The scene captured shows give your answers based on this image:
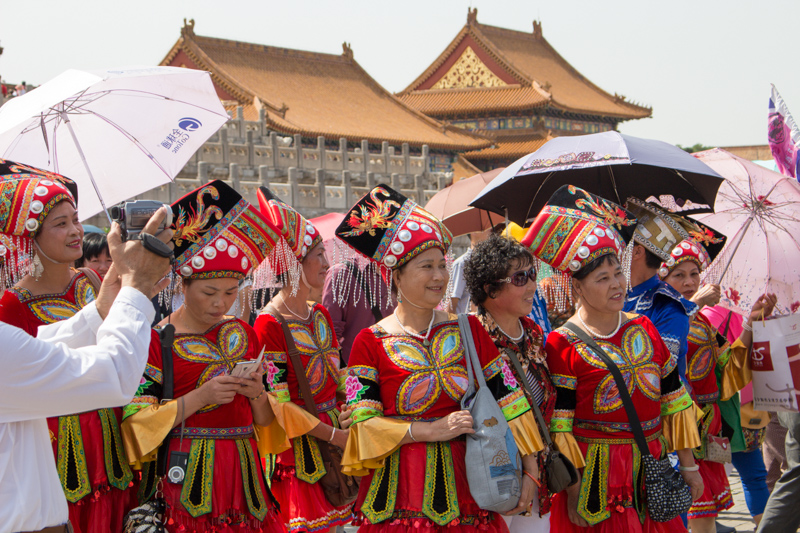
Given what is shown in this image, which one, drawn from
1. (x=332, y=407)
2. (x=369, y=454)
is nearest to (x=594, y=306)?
(x=369, y=454)

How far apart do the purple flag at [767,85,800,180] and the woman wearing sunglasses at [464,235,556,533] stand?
6.47 ft

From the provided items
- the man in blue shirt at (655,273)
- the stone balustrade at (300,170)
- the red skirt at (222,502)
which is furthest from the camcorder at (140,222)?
the stone balustrade at (300,170)

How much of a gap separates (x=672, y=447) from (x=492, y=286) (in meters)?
0.95

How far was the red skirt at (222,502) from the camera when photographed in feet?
9.90

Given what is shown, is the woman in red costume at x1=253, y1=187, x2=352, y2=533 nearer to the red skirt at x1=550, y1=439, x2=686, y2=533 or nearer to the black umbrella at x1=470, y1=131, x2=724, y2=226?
the black umbrella at x1=470, y1=131, x2=724, y2=226

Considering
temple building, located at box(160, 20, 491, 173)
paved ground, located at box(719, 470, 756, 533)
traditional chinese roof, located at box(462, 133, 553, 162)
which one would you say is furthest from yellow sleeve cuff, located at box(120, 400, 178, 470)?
traditional chinese roof, located at box(462, 133, 553, 162)

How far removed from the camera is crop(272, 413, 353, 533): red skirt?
12.6 ft

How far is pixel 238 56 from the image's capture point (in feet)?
97.6

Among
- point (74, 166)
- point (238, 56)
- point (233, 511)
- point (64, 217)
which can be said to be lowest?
point (233, 511)

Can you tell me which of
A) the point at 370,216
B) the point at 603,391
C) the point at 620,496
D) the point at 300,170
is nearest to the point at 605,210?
the point at 603,391

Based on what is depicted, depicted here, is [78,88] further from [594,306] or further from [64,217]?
[594,306]

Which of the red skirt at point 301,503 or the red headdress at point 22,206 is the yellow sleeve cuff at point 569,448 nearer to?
the red skirt at point 301,503

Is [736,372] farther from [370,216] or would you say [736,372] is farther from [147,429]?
[147,429]

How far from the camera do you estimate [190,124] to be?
13.4 feet
